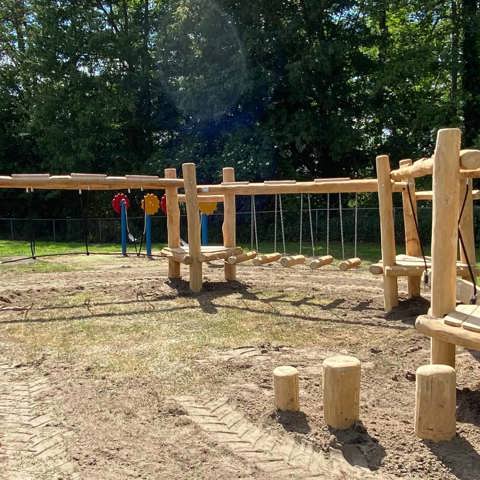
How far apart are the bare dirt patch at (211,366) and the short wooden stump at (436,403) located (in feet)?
0.25

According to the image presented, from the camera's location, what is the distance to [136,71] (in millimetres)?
23344

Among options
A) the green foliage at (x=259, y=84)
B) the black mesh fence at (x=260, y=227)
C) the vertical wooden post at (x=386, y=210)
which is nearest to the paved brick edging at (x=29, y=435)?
the vertical wooden post at (x=386, y=210)

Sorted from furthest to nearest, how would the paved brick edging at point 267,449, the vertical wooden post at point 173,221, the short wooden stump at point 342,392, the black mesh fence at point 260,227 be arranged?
the black mesh fence at point 260,227
the vertical wooden post at point 173,221
the short wooden stump at point 342,392
the paved brick edging at point 267,449

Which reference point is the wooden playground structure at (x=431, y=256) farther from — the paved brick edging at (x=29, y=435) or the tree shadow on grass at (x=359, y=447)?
the paved brick edging at (x=29, y=435)

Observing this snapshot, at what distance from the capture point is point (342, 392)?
3.38m

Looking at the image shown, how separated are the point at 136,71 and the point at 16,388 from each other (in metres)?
21.0

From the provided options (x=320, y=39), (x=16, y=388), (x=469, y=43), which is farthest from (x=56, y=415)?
(x=469, y=43)

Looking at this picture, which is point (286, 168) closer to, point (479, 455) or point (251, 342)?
point (251, 342)

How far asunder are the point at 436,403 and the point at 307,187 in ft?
15.9

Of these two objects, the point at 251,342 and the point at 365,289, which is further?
the point at 365,289

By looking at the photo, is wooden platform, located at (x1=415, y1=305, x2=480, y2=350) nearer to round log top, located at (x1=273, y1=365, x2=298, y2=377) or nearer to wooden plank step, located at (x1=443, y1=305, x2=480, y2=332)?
wooden plank step, located at (x1=443, y1=305, x2=480, y2=332)

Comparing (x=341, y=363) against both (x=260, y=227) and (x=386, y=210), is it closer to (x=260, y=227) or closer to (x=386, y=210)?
(x=386, y=210)

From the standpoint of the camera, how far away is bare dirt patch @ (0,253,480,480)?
10.3 feet

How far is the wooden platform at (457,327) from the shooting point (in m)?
3.26
